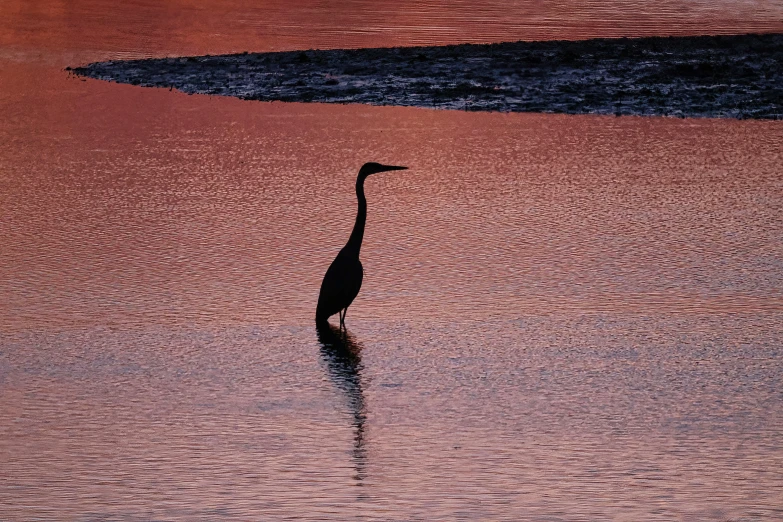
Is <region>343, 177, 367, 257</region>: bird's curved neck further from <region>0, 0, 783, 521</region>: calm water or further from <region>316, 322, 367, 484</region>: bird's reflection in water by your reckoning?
<region>316, 322, 367, 484</region>: bird's reflection in water

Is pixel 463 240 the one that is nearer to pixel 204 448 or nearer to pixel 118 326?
pixel 118 326

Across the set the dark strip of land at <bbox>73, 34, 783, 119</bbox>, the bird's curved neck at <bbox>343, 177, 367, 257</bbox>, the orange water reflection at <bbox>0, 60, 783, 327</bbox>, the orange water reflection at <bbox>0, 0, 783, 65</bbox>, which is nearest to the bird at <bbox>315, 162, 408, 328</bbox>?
the bird's curved neck at <bbox>343, 177, 367, 257</bbox>

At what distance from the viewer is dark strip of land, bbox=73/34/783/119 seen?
1808 cm

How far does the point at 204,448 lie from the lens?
688 cm

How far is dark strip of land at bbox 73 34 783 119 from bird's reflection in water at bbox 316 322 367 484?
9268mm

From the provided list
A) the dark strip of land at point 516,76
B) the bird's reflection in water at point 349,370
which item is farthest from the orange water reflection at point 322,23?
the bird's reflection in water at point 349,370

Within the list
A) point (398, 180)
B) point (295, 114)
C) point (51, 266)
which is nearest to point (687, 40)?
point (295, 114)

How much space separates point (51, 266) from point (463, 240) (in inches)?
115

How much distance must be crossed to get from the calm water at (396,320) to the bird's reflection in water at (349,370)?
27mm

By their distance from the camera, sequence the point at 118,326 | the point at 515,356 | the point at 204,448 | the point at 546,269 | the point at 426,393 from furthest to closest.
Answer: the point at 546,269
the point at 118,326
the point at 515,356
the point at 426,393
the point at 204,448

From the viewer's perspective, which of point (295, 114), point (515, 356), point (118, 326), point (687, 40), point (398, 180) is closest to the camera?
point (515, 356)

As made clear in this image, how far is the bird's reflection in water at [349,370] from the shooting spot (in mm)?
6914

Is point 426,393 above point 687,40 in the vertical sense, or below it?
below

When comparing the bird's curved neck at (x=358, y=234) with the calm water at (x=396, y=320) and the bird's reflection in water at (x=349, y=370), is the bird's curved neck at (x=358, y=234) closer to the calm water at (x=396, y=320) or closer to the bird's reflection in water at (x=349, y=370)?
the calm water at (x=396, y=320)
